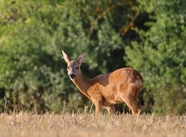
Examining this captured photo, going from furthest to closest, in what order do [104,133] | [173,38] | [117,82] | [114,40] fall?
[114,40] → [173,38] → [117,82] → [104,133]

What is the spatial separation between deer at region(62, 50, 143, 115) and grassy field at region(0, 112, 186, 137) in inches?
88.7

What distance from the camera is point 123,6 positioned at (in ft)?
87.1

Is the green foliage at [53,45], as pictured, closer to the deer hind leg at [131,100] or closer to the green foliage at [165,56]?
the green foliage at [165,56]

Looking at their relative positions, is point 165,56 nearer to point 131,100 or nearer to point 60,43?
point 60,43

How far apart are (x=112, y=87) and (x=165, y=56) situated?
7586 mm

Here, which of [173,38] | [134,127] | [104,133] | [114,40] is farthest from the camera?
[114,40]

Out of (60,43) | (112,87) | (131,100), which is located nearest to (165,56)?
(60,43)

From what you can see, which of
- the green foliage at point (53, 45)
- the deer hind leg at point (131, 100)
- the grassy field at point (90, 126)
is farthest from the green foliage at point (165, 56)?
the grassy field at point (90, 126)

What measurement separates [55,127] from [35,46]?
47.2 ft

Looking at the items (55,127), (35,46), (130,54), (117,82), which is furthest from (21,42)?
(55,127)

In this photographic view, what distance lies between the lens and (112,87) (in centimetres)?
1675

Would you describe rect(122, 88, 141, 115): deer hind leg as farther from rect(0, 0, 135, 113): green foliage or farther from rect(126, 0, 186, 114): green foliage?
rect(0, 0, 135, 113): green foliage

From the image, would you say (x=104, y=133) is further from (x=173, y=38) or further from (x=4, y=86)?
(x=4, y=86)

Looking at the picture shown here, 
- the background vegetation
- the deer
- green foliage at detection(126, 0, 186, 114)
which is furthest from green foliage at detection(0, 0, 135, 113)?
the deer
